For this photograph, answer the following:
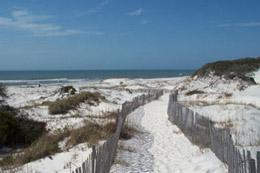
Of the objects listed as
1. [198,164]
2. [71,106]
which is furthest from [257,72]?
[198,164]

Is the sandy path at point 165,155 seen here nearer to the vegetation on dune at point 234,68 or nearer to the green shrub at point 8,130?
the green shrub at point 8,130

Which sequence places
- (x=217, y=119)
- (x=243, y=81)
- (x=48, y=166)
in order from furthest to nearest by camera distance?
(x=243, y=81) < (x=217, y=119) < (x=48, y=166)

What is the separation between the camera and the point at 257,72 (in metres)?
24.2

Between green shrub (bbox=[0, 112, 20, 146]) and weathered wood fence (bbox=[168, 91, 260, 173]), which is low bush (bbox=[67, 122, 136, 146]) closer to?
green shrub (bbox=[0, 112, 20, 146])

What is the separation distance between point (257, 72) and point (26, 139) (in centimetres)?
2191

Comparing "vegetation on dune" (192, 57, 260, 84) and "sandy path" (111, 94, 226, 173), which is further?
"vegetation on dune" (192, 57, 260, 84)

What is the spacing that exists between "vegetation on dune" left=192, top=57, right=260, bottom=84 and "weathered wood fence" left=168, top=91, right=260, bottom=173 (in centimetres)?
1483

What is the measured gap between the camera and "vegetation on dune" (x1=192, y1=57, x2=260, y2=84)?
2394 centimetres

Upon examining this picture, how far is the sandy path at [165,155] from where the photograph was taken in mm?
A: 5734

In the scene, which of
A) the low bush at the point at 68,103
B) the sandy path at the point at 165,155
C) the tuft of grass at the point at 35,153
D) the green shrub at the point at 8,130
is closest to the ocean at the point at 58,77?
the low bush at the point at 68,103

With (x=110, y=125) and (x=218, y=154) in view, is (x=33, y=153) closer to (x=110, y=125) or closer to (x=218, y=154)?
(x=110, y=125)

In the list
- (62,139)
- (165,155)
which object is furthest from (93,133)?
(165,155)

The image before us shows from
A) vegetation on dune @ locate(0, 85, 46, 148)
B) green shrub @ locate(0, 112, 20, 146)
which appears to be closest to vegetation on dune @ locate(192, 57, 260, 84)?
vegetation on dune @ locate(0, 85, 46, 148)

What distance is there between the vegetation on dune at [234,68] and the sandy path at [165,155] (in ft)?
52.4
